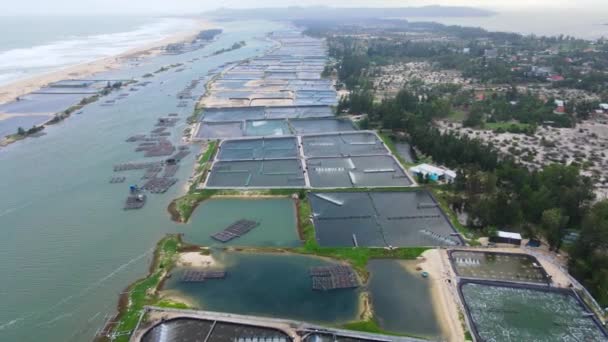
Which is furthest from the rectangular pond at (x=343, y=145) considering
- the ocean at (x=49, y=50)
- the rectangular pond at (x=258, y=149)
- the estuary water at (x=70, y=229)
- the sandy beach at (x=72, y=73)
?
the ocean at (x=49, y=50)

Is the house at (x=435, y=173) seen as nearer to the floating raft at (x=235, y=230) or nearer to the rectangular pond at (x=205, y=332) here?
the floating raft at (x=235, y=230)

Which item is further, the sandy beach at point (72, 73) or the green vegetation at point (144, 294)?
the sandy beach at point (72, 73)

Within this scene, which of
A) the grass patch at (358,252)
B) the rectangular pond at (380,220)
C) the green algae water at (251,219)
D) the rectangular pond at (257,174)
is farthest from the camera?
the rectangular pond at (257,174)

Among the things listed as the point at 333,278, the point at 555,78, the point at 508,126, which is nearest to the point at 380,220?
the point at 333,278

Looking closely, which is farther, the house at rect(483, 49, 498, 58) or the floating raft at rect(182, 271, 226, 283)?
the house at rect(483, 49, 498, 58)

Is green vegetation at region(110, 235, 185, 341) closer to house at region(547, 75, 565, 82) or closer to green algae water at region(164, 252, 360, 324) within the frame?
green algae water at region(164, 252, 360, 324)

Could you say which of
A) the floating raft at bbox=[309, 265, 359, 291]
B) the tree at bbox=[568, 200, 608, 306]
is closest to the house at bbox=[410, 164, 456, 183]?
the tree at bbox=[568, 200, 608, 306]

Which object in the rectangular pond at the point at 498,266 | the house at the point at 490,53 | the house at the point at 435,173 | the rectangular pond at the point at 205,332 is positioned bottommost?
the rectangular pond at the point at 205,332
